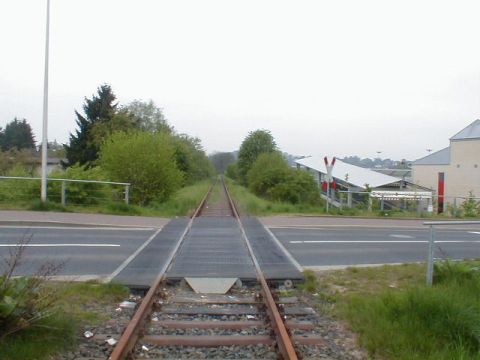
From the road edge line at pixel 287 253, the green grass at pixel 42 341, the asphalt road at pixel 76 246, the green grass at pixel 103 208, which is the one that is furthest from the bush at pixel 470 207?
the green grass at pixel 42 341

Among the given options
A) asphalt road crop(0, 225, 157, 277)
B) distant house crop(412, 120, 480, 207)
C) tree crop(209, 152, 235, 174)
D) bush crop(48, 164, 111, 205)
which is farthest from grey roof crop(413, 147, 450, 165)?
tree crop(209, 152, 235, 174)

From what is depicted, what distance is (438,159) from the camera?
66.9 meters

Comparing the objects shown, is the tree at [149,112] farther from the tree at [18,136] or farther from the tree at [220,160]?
the tree at [220,160]

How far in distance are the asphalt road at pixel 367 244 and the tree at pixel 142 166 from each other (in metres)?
9.18

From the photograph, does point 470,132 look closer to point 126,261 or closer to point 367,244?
point 367,244

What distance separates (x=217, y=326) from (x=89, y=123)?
56.8 meters

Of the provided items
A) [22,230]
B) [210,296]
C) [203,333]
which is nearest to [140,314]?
[203,333]

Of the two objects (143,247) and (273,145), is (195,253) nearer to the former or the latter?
(143,247)

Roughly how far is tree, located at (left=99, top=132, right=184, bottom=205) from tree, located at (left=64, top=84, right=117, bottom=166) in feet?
104

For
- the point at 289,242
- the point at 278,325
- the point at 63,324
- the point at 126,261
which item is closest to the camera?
the point at 63,324

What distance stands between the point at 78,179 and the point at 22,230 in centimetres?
667

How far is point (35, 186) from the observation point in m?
21.9

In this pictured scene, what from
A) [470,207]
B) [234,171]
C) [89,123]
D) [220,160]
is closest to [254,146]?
[89,123]

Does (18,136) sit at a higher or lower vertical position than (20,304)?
higher
